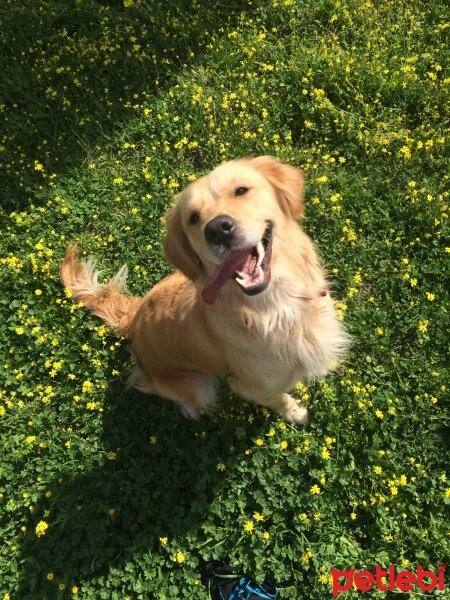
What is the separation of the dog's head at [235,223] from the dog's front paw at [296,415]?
1347mm

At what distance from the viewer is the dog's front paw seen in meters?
3.50

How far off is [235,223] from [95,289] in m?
2.14

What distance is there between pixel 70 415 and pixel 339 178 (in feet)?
10.3

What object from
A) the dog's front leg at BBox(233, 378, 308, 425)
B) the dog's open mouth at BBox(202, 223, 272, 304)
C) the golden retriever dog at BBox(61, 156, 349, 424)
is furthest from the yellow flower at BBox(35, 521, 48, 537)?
the dog's open mouth at BBox(202, 223, 272, 304)

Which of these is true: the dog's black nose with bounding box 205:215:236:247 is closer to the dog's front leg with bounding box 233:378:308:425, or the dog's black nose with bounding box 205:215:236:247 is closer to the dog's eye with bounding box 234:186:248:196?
the dog's eye with bounding box 234:186:248:196

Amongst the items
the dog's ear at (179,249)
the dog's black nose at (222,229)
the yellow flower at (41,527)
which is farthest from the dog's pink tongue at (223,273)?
the yellow flower at (41,527)

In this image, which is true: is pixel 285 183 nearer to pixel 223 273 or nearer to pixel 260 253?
pixel 260 253

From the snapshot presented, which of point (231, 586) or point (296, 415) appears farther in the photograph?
point (296, 415)

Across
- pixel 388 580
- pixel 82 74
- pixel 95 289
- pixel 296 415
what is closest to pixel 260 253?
pixel 296 415

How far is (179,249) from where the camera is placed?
9.18 feet

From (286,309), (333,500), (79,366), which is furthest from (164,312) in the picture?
(333,500)

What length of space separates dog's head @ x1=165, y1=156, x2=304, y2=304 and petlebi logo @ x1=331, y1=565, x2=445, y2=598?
2059mm

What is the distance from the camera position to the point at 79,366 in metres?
4.03

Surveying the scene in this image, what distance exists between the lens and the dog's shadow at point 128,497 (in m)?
3.34
